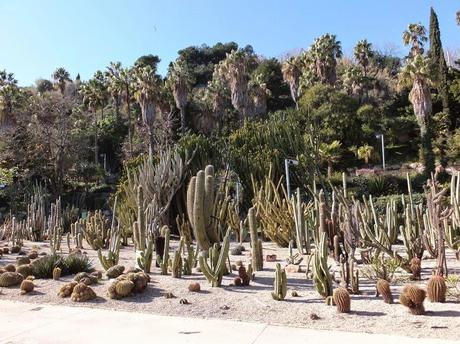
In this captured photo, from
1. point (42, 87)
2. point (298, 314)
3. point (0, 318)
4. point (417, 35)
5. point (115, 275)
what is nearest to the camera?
point (298, 314)

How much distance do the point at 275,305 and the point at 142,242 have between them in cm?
381

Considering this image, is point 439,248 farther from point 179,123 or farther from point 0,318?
point 179,123

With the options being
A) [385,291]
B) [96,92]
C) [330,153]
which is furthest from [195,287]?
[96,92]

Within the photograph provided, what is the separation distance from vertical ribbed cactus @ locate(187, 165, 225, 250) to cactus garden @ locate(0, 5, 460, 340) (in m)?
0.03

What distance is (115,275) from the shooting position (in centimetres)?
895

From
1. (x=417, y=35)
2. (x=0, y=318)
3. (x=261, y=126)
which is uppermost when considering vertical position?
(x=417, y=35)

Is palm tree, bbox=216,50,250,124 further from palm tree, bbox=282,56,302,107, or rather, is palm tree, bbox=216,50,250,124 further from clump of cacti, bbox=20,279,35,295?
clump of cacti, bbox=20,279,35,295

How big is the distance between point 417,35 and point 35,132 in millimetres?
35776

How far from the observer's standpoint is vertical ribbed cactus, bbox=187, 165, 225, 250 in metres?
10.3

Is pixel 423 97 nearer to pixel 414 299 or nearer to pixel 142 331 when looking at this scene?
pixel 414 299

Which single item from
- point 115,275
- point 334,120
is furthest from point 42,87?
point 115,275

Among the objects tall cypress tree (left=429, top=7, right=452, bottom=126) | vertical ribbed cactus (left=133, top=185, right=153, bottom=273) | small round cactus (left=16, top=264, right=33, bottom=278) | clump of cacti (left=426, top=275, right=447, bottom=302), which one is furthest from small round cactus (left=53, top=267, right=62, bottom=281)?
tall cypress tree (left=429, top=7, right=452, bottom=126)

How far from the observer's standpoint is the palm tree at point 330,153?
118 feet

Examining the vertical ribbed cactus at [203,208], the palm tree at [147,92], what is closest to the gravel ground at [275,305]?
the vertical ribbed cactus at [203,208]
